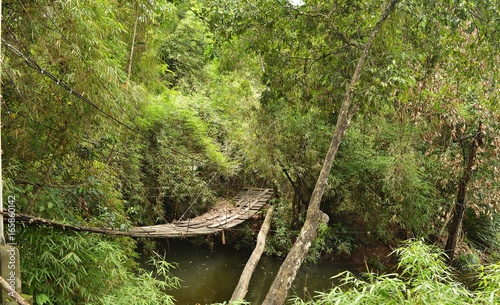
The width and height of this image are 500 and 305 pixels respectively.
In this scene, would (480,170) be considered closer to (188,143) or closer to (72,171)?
(188,143)

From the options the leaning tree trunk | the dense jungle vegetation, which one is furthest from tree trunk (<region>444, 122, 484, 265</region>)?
the leaning tree trunk

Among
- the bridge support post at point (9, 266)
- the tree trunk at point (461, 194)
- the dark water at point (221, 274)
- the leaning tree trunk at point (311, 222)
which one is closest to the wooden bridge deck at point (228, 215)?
the dark water at point (221, 274)

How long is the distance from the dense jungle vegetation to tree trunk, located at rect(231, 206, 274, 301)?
1.26 feet

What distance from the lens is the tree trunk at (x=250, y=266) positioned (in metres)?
3.92

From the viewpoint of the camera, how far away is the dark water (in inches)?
183

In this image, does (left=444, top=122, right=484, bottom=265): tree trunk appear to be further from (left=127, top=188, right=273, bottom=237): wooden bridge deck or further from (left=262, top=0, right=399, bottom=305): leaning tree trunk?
(left=127, top=188, right=273, bottom=237): wooden bridge deck

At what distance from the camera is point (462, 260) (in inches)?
210

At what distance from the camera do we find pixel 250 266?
170 inches

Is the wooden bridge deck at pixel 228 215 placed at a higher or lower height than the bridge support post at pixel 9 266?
lower

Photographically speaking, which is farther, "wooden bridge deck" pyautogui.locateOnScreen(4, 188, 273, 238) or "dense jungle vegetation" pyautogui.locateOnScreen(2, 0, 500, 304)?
"wooden bridge deck" pyautogui.locateOnScreen(4, 188, 273, 238)

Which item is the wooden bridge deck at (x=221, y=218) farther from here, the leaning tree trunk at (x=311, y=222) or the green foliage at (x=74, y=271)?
the leaning tree trunk at (x=311, y=222)

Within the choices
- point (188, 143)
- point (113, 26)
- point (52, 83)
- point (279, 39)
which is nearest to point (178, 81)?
point (188, 143)

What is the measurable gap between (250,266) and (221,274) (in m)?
1.15

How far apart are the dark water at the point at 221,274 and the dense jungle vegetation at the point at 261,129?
275mm
